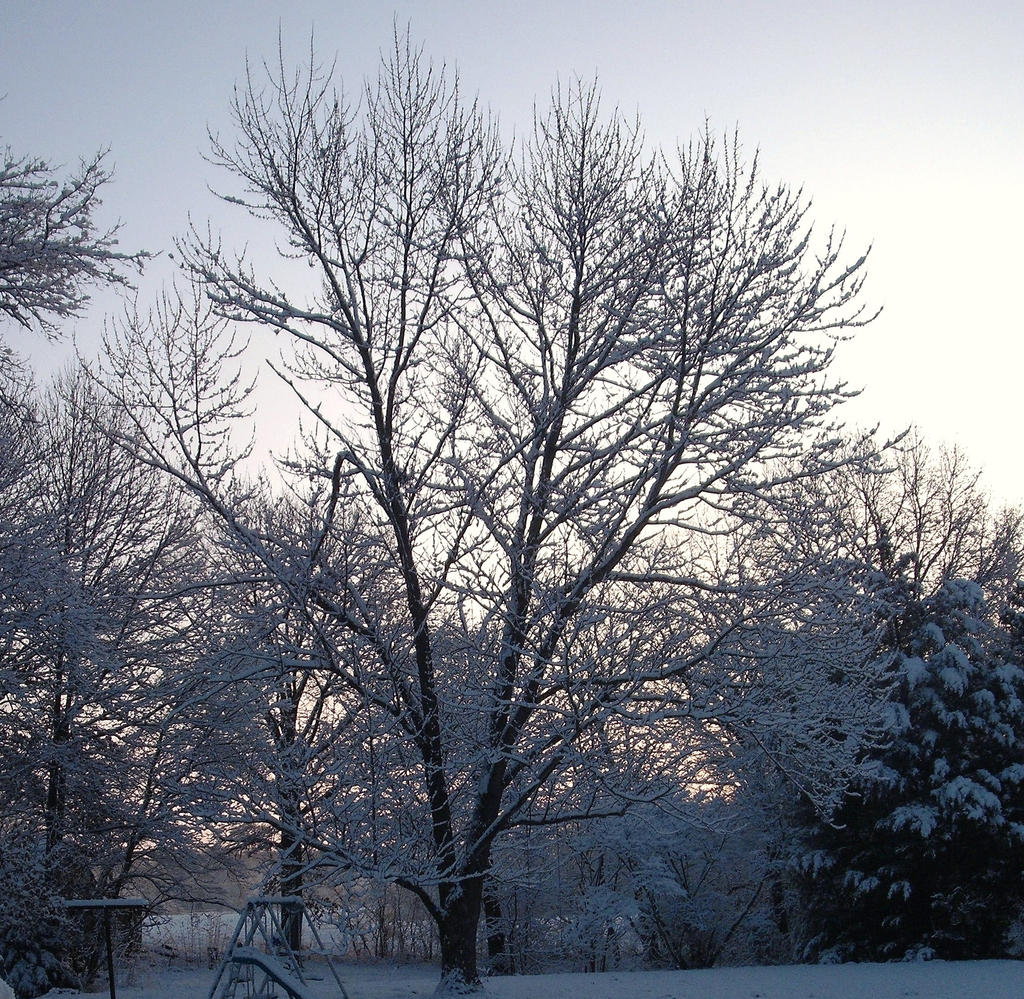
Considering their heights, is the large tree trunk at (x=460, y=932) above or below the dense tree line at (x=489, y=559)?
below

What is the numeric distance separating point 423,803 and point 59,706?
8.71 m

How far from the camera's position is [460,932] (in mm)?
10188

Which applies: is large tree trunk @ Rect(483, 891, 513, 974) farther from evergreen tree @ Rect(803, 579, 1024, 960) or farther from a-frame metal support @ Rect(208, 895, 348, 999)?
a-frame metal support @ Rect(208, 895, 348, 999)

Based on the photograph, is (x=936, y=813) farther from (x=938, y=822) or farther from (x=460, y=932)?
(x=460, y=932)

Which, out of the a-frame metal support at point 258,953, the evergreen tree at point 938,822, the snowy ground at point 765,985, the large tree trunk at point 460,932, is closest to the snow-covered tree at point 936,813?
the evergreen tree at point 938,822

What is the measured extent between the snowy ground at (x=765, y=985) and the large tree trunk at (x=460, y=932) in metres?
0.37

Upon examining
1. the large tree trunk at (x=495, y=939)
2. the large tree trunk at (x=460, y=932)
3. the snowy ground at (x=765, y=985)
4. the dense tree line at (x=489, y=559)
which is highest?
the dense tree line at (x=489, y=559)

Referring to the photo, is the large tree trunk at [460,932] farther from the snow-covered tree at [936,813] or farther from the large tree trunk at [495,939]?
the large tree trunk at [495,939]

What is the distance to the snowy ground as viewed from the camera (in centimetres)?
1094

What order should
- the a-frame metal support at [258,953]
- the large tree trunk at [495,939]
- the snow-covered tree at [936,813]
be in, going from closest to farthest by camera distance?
the a-frame metal support at [258,953], the snow-covered tree at [936,813], the large tree trunk at [495,939]

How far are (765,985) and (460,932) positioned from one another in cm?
450

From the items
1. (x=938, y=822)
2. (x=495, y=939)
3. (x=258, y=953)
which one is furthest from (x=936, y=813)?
(x=258, y=953)

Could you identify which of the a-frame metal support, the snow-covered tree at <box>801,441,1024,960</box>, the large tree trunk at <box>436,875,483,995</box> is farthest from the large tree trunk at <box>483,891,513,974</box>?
the a-frame metal support

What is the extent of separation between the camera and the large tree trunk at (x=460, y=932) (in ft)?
32.9
